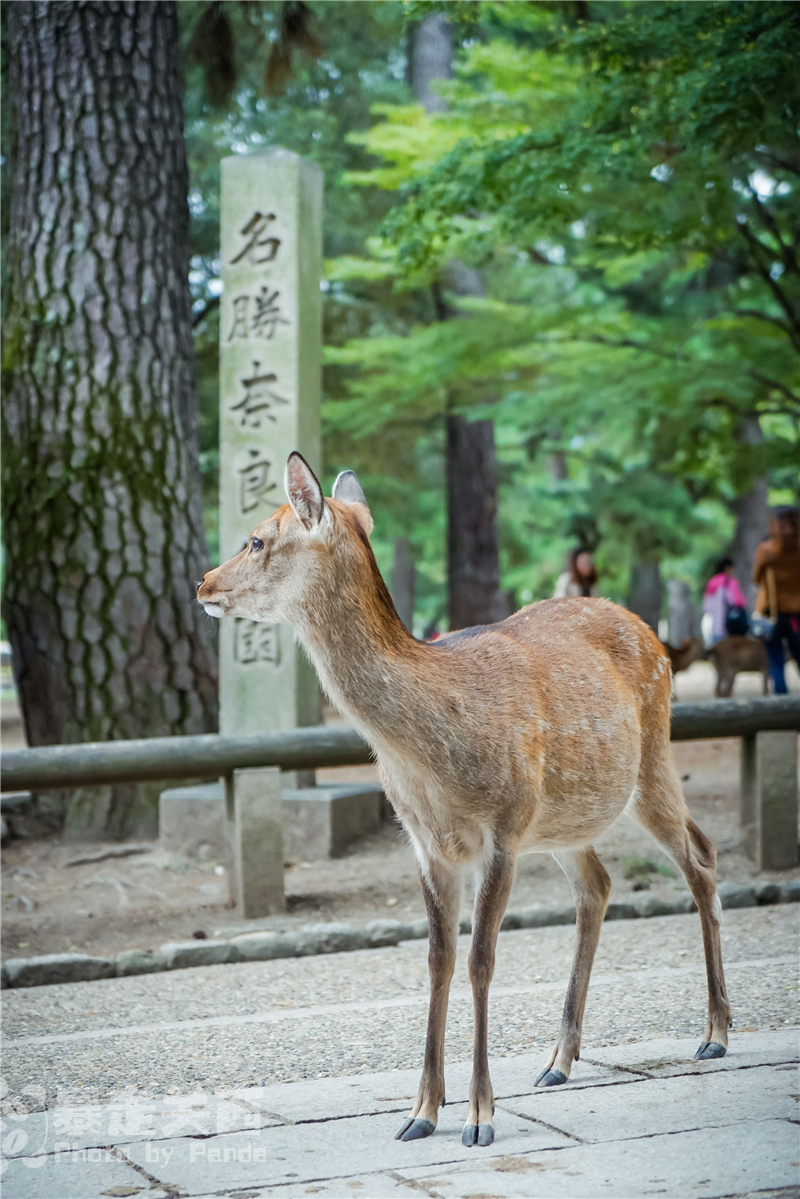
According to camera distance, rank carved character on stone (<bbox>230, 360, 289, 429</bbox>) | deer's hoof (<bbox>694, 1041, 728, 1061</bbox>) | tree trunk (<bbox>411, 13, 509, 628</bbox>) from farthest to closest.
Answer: tree trunk (<bbox>411, 13, 509, 628</bbox>), carved character on stone (<bbox>230, 360, 289, 429</bbox>), deer's hoof (<bbox>694, 1041, 728, 1061</bbox>)

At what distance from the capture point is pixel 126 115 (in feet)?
31.8

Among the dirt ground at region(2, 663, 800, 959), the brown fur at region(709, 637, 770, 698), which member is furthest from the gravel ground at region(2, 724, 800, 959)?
the brown fur at region(709, 637, 770, 698)

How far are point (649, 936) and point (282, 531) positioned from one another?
363cm

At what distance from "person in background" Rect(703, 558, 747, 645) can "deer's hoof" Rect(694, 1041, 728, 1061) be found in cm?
1419

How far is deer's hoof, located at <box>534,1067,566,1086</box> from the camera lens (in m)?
3.83

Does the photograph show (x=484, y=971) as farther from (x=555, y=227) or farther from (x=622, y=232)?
(x=622, y=232)

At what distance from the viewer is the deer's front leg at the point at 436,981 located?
11.2 ft

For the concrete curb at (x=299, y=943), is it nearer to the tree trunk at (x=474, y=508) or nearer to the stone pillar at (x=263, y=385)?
the stone pillar at (x=263, y=385)

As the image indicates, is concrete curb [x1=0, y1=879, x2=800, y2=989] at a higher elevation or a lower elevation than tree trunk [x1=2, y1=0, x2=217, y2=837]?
lower

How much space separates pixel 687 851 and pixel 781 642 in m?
9.72

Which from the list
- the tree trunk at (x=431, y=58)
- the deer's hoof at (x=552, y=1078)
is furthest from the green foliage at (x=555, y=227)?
the deer's hoof at (x=552, y=1078)

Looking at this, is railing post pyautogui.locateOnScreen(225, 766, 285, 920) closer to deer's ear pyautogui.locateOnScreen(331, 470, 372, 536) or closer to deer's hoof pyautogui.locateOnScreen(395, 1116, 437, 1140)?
deer's ear pyautogui.locateOnScreen(331, 470, 372, 536)

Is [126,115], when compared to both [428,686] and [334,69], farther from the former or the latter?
[334,69]

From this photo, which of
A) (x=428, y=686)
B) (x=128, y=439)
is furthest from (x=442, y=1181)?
(x=128, y=439)
